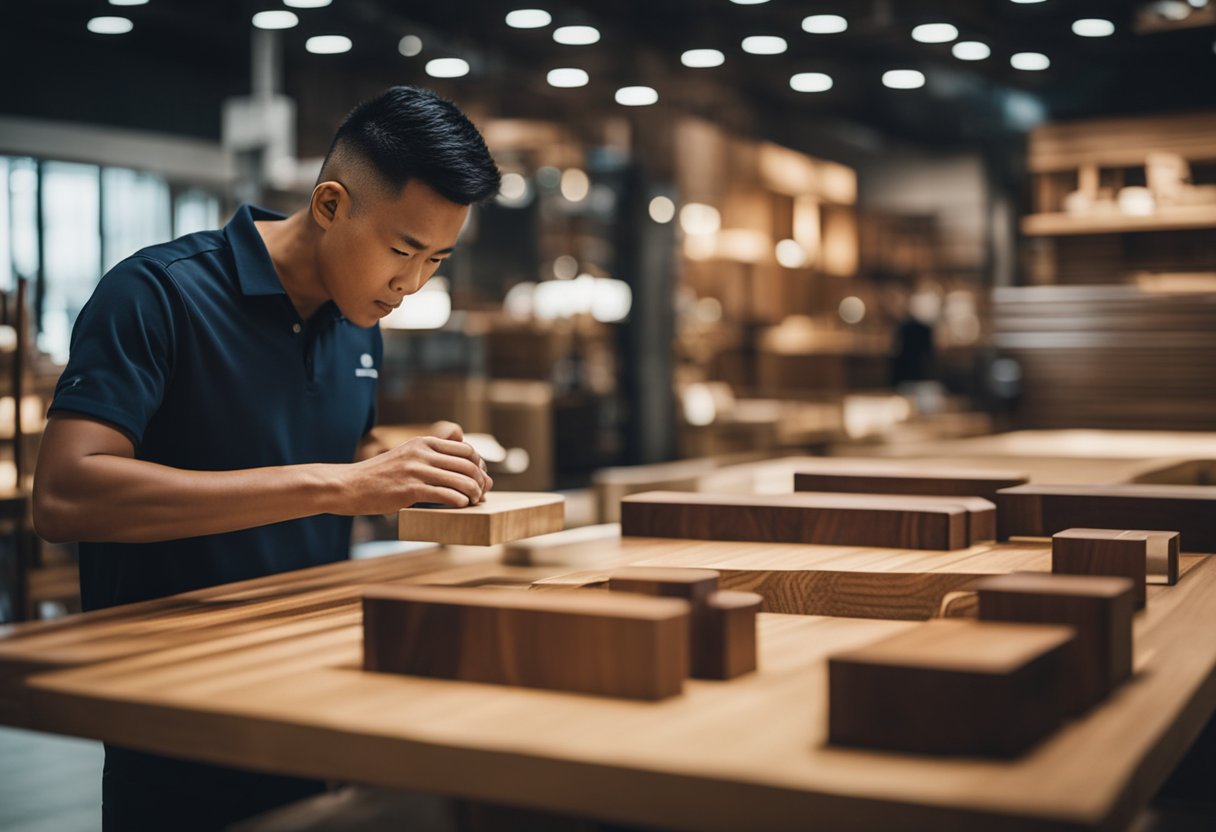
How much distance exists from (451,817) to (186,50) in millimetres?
12006

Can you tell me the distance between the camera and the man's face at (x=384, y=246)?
158cm

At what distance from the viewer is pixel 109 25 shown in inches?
203

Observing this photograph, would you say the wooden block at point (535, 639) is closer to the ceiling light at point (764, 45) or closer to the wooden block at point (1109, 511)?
the wooden block at point (1109, 511)

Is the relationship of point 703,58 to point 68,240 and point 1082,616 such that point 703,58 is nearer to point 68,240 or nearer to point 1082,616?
point 1082,616

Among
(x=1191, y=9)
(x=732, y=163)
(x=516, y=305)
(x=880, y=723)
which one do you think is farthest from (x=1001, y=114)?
(x=880, y=723)

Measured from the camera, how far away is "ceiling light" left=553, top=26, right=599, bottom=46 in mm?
5229

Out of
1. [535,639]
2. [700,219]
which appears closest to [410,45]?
[700,219]

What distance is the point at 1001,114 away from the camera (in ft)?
24.4

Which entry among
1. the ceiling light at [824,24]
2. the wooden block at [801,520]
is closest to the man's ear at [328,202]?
the wooden block at [801,520]

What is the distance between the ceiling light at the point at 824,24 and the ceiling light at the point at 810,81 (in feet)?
2.54

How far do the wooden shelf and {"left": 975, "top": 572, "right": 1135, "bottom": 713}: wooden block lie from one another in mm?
5821

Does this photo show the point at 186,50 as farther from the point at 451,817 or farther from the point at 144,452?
the point at 451,817

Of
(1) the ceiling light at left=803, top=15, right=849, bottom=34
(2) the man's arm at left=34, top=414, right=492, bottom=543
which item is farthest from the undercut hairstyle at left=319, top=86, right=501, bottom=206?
(1) the ceiling light at left=803, top=15, right=849, bottom=34

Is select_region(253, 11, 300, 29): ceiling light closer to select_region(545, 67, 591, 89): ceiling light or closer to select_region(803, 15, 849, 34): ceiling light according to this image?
select_region(545, 67, 591, 89): ceiling light
